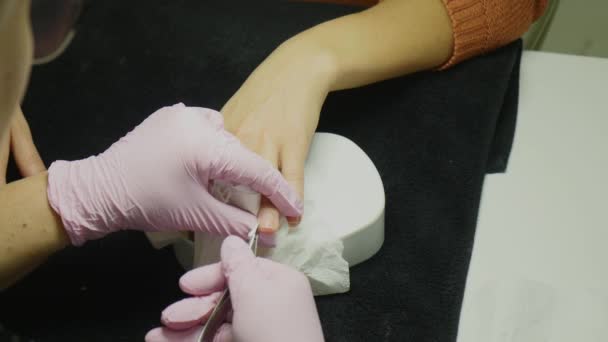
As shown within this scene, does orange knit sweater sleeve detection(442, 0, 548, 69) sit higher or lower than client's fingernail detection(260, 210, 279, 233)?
higher

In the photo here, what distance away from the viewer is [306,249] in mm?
720

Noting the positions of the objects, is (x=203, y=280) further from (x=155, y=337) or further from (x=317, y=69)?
(x=317, y=69)

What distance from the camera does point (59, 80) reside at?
42.4 inches

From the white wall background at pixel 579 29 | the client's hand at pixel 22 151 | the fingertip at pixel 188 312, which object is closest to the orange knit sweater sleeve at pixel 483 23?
the white wall background at pixel 579 29

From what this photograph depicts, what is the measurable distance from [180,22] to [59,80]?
0.26m

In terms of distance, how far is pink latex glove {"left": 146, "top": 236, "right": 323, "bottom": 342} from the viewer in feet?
1.98

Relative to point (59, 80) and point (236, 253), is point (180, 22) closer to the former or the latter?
point (59, 80)

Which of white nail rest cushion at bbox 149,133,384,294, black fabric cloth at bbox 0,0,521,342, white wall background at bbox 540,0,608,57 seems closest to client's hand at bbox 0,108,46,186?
black fabric cloth at bbox 0,0,521,342

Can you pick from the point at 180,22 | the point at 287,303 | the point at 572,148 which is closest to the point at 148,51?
the point at 180,22

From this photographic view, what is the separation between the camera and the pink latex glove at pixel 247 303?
0.60 meters

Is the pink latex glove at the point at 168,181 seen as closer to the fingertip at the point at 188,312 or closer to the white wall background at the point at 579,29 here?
the fingertip at the point at 188,312

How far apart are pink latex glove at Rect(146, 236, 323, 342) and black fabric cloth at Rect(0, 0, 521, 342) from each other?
117 millimetres

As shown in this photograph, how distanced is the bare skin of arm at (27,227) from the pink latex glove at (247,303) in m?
0.20

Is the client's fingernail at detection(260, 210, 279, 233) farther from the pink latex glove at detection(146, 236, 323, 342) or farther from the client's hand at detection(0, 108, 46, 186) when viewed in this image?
the client's hand at detection(0, 108, 46, 186)
